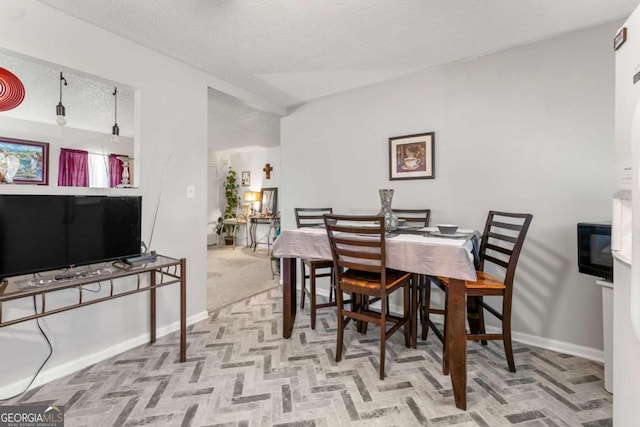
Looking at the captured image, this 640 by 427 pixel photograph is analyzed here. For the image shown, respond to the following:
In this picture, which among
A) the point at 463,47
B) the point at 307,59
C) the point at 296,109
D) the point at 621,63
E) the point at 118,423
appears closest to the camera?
the point at 621,63

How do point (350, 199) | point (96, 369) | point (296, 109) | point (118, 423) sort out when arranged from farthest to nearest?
point (296, 109)
point (350, 199)
point (96, 369)
point (118, 423)

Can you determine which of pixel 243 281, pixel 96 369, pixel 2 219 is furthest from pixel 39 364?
pixel 243 281

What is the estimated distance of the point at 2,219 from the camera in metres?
1.53

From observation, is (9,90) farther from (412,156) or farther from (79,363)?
(412,156)

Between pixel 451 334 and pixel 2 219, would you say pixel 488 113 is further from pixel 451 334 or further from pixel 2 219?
pixel 2 219

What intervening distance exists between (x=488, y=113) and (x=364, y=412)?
2.46 meters

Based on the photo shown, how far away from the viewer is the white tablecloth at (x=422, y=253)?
1.55 metres

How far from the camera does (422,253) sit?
5.55 ft

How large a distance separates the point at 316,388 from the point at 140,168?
211 cm

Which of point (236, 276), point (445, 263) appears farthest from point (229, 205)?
point (445, 263)

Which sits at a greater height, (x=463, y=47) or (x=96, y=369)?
(x=463, y=47)

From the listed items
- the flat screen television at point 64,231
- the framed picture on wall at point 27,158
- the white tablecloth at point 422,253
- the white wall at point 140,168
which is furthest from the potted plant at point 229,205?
the white tablecloth at point 422,253

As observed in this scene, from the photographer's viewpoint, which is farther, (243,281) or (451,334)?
(243,281)
